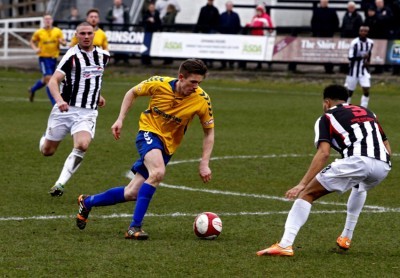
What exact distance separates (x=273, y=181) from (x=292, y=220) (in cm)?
504

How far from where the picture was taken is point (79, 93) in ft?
42.0

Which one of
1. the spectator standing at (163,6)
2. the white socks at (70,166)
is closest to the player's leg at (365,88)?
the spectator standing at (163,6)

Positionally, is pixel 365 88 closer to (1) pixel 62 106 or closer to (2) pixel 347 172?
(1) pixel 62 106

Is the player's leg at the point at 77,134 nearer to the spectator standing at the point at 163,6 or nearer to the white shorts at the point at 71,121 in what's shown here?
the white shorts at the point at 71,121

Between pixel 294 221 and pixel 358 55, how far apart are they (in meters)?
17.4

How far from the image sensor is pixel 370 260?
8.87 meters

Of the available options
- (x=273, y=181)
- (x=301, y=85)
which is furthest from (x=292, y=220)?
(x=301, y=85)

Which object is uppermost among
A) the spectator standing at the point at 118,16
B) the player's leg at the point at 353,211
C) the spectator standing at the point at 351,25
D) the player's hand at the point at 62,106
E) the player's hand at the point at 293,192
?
the player's hand at the point at 293,192

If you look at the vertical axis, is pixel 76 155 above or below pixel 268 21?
above

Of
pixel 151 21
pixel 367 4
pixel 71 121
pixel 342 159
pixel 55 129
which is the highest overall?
pixel 342 159

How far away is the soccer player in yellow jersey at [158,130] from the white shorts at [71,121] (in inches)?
108

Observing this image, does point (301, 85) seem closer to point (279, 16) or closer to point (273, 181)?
point (279, 16)

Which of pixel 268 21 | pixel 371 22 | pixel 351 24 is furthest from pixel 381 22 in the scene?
pixel 268 21

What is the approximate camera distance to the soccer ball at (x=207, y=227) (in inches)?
381
